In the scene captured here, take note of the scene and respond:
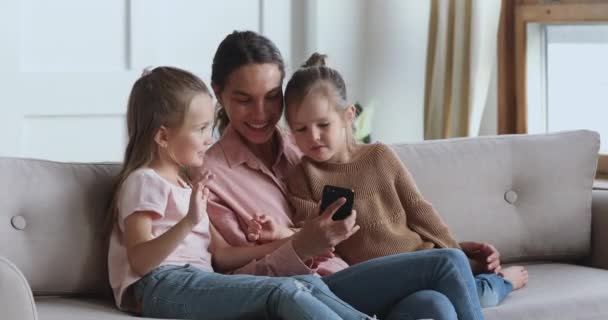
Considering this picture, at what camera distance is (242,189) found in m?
2.41

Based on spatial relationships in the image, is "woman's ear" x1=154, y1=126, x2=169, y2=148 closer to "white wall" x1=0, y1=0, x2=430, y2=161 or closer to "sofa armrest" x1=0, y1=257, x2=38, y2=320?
"sofa armrest" x1=0, y1=257, x2=38, y2=320

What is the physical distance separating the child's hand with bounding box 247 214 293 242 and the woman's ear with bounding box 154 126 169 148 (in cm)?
25

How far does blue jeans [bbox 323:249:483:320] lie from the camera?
2.21m

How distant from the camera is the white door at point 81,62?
359 cm

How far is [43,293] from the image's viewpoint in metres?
2.31

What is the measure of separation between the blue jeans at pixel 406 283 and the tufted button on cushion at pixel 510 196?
596mm

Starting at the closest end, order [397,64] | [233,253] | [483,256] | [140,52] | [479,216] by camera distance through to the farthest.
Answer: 1. [233,253]
2. [483,256]
3. [479,216]
4. [140,52]
5. [397,64]

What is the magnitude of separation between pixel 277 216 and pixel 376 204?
220 mm

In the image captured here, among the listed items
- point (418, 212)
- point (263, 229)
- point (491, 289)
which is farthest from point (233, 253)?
point (491, 289)

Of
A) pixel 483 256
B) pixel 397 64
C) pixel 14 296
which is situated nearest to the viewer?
pixel 14 296

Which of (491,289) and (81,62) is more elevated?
(81,62)

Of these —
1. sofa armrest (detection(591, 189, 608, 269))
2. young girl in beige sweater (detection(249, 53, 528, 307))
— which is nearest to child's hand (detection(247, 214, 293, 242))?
young girl in beige sweater (detection(249, 53, 528, 307))

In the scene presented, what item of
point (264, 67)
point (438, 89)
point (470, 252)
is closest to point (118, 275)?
point (264, 67)

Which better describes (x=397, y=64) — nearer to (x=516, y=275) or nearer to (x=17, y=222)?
(x=516, y=275)
